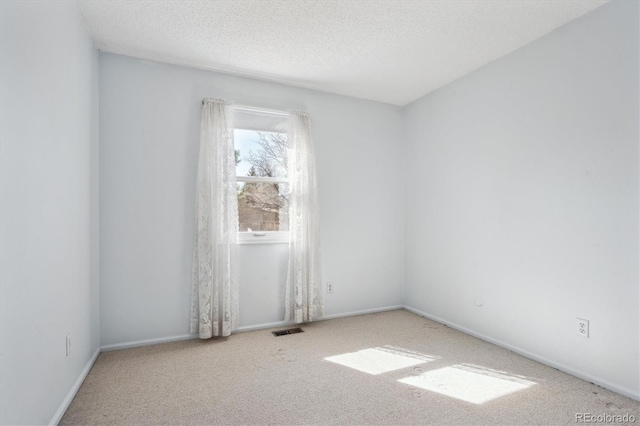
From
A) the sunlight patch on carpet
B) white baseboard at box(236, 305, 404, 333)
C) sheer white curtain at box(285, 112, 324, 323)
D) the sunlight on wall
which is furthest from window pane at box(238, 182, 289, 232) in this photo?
the sunlight on wall

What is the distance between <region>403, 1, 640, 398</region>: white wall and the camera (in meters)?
2.12

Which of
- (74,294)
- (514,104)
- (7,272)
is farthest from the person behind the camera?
(514,104)

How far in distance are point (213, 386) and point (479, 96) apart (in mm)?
3264

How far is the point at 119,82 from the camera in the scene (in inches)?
114

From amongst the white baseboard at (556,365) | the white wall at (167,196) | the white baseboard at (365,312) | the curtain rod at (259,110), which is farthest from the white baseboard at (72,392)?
the white baseboard at (556,365)

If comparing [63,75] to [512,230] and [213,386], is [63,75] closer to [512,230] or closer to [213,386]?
[213,386]

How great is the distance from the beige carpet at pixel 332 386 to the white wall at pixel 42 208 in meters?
0.37

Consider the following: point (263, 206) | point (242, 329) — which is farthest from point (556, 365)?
point (263, 206)

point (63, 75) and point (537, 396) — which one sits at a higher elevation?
point (63, 75)

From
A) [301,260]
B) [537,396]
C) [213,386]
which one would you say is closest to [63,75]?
[213,386]

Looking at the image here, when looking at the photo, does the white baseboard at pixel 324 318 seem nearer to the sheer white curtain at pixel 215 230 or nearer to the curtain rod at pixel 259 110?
the sheer white curtain at pixel 215 230

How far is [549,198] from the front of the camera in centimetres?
254

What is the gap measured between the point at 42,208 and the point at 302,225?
2.20m

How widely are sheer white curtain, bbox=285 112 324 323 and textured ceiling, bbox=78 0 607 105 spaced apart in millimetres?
619
